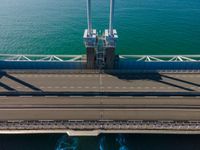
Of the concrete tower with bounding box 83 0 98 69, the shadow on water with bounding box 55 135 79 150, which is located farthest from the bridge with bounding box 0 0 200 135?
the shadow on water with bounding box 55 135 79 150

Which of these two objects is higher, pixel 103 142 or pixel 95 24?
pixel 95 24

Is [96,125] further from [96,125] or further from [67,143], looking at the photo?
[67,143]

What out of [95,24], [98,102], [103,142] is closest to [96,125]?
[103,142]

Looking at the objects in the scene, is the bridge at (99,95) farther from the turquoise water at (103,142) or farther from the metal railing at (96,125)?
the turquoise water at (103,142)

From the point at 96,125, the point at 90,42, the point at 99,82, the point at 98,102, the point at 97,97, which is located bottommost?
the point at 96,125

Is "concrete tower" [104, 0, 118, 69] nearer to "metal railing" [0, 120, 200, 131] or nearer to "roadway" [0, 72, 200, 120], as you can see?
"roadway" [0, 72, 200, 120]

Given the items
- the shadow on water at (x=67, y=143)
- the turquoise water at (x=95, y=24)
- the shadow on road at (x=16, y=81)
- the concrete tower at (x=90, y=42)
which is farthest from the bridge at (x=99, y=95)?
the turquoise water at (x=95, y=24)

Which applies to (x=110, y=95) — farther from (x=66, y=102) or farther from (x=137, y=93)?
(x=66, y=102)
